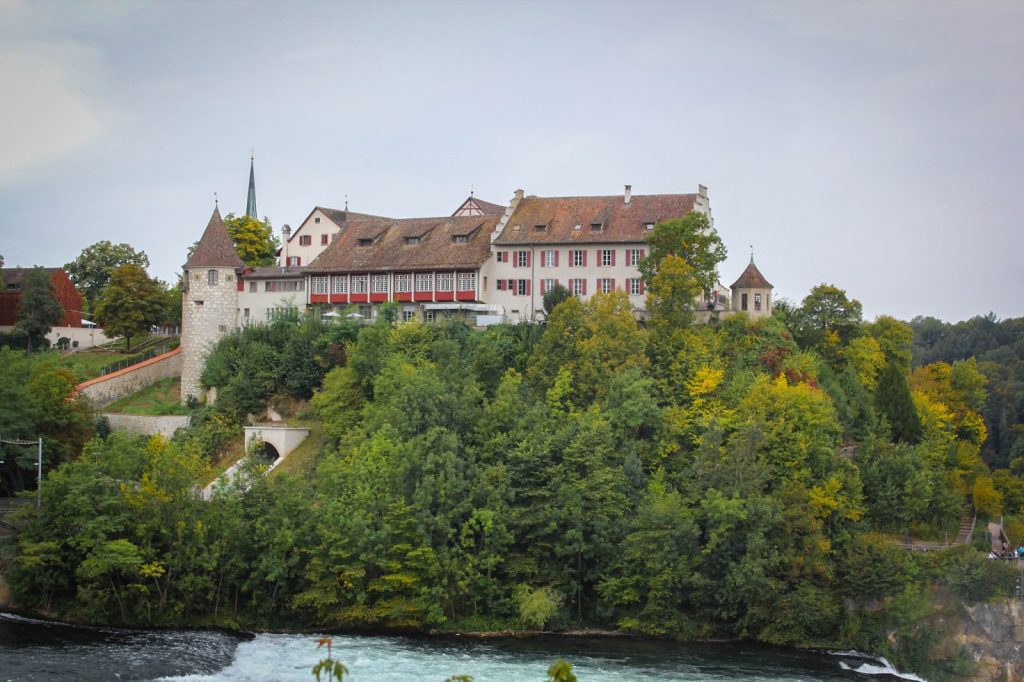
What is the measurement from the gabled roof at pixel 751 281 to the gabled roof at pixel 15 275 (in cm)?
5319

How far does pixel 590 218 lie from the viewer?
2904 inches

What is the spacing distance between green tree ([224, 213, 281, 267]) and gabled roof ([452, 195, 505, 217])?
1530 centimetres

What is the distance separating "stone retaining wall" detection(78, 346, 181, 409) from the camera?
72.4 metres

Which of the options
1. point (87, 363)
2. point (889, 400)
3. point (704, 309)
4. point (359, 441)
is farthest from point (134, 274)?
point (889, 400)

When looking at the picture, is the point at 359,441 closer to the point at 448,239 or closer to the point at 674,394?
the point at 674,394

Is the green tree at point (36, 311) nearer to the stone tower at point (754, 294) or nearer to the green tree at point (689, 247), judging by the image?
the green tree at point (689, 247)

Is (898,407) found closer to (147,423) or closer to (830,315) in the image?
A: (830,315)

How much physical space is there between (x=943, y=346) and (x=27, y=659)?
110535 millimetres

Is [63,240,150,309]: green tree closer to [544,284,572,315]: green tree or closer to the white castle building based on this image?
the white castle building

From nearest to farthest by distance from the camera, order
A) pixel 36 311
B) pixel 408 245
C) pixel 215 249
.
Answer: pixel 215 249 → pixel 408 245 → pixel 36 311

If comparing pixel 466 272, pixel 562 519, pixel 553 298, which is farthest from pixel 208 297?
pixel 562 519

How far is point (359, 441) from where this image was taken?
58812mm

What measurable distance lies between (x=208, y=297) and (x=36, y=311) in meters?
19.2

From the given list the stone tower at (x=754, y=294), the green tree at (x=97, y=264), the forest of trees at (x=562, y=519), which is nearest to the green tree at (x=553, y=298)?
the forest of trees at (x=562, y=519)
